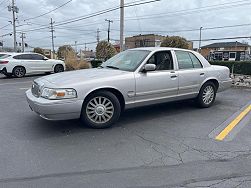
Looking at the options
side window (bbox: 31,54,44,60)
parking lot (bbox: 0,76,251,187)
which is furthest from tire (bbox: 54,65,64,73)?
parking lot (bbox: 0,76,251,187)

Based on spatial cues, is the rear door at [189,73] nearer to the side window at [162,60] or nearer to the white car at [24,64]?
the side window at [162,60]

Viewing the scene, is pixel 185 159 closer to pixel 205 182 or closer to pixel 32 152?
pixel 205 182

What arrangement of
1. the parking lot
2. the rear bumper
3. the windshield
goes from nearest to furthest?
1. the parking lot
2. the windshield
3. the rear bumper

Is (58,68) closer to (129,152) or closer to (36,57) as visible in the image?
(36,57)

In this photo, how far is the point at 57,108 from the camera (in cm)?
407

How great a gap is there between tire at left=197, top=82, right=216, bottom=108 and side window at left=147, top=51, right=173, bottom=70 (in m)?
1.24

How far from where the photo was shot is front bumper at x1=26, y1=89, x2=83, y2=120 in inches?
159

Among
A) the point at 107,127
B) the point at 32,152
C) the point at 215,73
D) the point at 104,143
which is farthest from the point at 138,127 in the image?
the point at 215,73

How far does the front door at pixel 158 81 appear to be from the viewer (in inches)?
191

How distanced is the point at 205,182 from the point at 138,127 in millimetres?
2059

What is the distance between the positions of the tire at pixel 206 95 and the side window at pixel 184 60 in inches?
28.6

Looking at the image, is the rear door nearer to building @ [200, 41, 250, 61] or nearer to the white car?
the white car

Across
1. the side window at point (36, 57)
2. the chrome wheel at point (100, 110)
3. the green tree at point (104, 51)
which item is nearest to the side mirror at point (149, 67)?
the chrome wheel at point (100, 110)

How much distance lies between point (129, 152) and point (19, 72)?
12.5 meters
